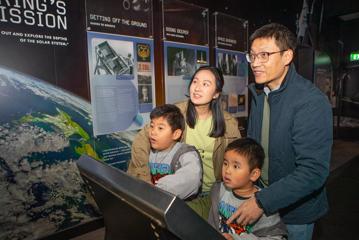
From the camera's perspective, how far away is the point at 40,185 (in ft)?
8.33

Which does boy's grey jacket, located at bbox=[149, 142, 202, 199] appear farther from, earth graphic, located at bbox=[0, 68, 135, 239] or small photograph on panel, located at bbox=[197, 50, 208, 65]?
small photograph on panel, located at bbox=[197, 50, 208, 65]

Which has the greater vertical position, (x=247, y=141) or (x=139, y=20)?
(x=139, y=20)

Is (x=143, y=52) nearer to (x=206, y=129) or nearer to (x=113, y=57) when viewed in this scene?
(x=113, y=57)

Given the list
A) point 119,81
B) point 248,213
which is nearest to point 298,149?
point 248,213

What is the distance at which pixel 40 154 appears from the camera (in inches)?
99.2

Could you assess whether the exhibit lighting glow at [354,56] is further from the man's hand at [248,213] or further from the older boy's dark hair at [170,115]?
the man's hand at [248,213]

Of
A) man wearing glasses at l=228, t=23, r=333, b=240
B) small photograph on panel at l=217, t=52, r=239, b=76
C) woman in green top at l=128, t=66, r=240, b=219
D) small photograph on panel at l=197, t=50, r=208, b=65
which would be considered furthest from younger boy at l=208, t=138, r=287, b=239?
small photograph on panel at l=217, t=52, r=239, b=76

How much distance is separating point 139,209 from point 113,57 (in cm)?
260

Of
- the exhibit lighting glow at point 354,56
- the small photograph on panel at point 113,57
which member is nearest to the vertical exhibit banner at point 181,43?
the small photograph on panel at point 113,57

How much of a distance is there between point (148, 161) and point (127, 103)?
1.54m

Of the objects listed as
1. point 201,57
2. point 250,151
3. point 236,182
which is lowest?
point 236,182

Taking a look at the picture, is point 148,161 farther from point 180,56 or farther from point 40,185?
point 180,56

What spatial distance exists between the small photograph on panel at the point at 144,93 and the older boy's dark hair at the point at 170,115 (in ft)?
5.05

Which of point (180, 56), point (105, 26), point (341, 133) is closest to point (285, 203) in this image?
point (105, 26)
